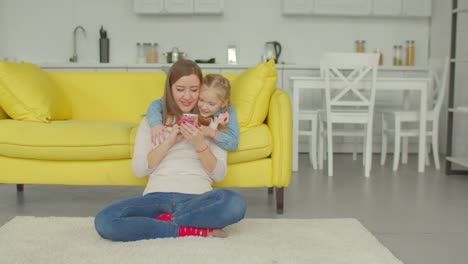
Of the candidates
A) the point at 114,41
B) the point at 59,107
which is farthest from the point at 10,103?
the point at 114,41

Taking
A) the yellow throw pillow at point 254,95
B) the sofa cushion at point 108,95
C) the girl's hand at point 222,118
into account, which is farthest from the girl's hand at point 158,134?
the sofa cushion at point 108,95

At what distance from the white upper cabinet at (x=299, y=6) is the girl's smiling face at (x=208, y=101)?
11.9 feet

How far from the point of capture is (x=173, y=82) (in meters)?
2.38

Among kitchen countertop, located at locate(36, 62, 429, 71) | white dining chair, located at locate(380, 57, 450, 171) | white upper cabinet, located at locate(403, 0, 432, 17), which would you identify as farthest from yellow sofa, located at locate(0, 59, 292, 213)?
white upper cabinet, located at locate(403, 0, 432, 17)

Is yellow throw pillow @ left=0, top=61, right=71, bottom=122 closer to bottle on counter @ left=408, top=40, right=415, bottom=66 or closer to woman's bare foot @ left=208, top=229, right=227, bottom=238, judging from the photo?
woman's bare foot @ left=208, top=229, right=227, bottom=238

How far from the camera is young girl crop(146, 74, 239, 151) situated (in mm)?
2377

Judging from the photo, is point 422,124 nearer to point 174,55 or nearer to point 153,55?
point 174,55

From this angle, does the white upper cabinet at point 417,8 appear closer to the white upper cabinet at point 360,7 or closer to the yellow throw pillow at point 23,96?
the white upper cabinet at point 360,7

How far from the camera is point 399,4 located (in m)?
5.81

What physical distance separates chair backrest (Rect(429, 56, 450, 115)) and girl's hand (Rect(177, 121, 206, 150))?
120 inches

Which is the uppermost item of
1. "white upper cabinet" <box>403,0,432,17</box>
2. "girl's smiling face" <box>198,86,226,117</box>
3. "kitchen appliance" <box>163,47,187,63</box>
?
"white upper cabinet" <box>403,0,432,17</box>

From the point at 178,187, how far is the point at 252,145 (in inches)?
22.0

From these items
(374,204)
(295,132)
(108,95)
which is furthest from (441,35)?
(108,95)

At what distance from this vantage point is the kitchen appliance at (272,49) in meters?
5.89
